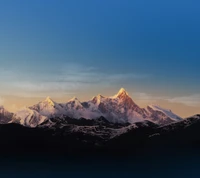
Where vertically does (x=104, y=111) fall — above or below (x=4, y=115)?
above

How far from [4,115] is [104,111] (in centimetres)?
1059

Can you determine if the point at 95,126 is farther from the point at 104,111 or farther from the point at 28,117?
the point at 28,117

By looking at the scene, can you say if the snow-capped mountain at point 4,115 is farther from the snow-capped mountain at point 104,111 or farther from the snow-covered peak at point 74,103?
the snow-covered peak at point 74,103

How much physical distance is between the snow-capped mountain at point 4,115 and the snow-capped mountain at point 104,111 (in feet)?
3.05

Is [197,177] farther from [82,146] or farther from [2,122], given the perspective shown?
[2,122]

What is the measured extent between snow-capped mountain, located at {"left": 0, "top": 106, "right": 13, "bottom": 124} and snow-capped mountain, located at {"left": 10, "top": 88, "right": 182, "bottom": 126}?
3.05ft

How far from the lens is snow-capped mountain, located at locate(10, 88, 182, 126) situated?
116 feet

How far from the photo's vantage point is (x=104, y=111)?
39.6 m

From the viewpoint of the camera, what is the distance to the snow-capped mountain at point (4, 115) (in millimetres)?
36469

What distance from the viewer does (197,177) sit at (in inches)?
1794

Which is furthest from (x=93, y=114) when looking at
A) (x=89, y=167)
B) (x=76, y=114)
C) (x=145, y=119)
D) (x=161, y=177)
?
(x=161, y=177)

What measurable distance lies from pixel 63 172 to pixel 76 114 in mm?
11720

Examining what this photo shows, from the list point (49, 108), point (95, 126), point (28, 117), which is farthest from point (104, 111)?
point (28, 117)

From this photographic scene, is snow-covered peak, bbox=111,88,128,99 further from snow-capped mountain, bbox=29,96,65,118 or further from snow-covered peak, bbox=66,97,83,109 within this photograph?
snow-capped mountain, bbox=29,96,65,118
